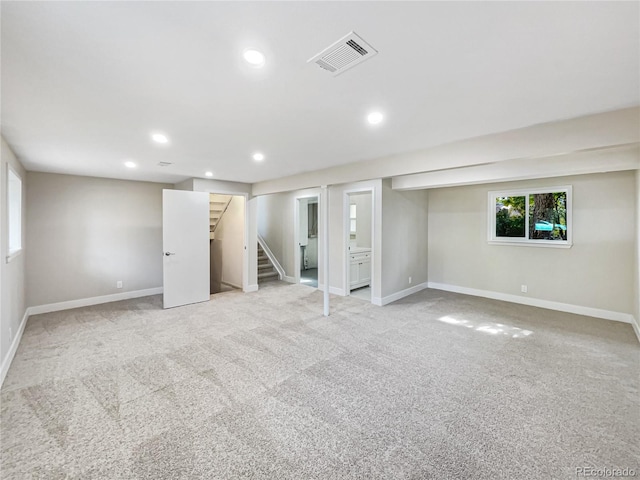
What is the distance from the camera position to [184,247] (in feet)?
17.0

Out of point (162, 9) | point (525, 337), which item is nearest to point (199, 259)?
point (162, 9)

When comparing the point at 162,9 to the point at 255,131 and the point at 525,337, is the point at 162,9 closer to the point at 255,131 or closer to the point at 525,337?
the point at 255,131

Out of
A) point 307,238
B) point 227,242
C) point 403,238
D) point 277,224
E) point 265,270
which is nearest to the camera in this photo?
point 403,238

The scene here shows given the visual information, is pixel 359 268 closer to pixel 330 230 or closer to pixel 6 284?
pixel 330 230

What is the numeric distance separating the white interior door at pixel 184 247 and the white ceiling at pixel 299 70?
191cm

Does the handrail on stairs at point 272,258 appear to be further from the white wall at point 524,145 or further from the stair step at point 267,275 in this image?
the white wall at point 524,145

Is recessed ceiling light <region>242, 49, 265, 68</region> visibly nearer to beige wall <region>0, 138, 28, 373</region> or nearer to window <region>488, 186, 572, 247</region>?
beige wall <region>0, 138, 28, 373</region>

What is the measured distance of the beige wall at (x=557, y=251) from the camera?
13.5ft

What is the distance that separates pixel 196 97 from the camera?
2160mm

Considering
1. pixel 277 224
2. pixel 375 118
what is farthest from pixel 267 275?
pixel 375 118

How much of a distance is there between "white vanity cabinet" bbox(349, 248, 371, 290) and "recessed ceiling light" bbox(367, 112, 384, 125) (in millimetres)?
3466

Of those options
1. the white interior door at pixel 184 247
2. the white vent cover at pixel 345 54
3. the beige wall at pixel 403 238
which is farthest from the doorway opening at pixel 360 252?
the white vent cover at pixel 345 54

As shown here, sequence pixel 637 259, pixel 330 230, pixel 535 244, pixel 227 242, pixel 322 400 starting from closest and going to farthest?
1. pixel 322 400
2. pixel 637 259
3. pixel 535 244
4. pixel 330 230
5. pixel 227 242

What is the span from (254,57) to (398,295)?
4781mm
